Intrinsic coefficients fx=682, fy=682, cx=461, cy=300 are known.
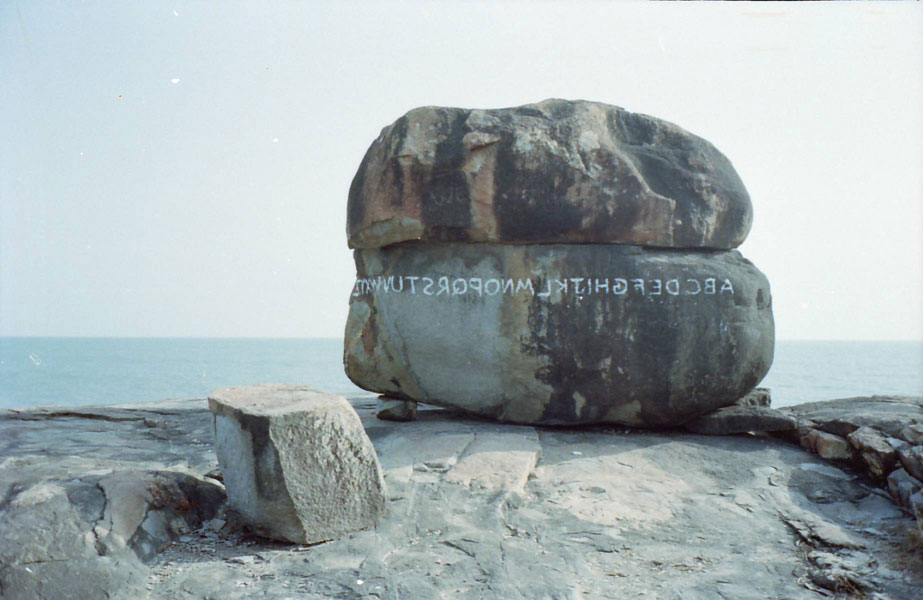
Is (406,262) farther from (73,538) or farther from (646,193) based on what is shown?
(73,538)

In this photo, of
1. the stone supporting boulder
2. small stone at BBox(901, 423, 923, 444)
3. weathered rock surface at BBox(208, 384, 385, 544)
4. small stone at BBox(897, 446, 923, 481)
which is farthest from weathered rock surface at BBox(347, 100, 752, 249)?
weathered rock surface at BBox(208, 384, 385, 544)

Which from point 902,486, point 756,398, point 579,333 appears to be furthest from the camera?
point 756,398

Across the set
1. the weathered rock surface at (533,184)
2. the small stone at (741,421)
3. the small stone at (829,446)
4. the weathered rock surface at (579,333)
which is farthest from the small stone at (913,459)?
the weathered rock surface at (533,184)

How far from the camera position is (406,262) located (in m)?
4.82

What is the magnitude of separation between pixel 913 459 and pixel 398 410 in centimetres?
305

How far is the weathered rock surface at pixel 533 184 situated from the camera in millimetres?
4543

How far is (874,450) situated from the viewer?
3752mm

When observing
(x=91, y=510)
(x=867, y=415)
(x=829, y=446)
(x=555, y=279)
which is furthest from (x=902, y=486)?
(x=91, y=510)

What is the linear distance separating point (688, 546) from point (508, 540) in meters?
0.79

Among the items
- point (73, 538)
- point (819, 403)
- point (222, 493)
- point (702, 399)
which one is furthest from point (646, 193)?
point (73, 538)

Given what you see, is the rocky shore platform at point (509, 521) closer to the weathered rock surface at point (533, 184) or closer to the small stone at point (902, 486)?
the small stone at point (902, 486)

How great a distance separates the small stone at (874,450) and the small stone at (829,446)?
54 mm

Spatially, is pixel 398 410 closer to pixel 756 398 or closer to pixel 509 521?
pixel 509 521

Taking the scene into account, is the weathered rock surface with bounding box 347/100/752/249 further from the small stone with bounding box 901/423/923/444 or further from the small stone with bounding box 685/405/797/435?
the small stone with bounding box 901/423/923/444
